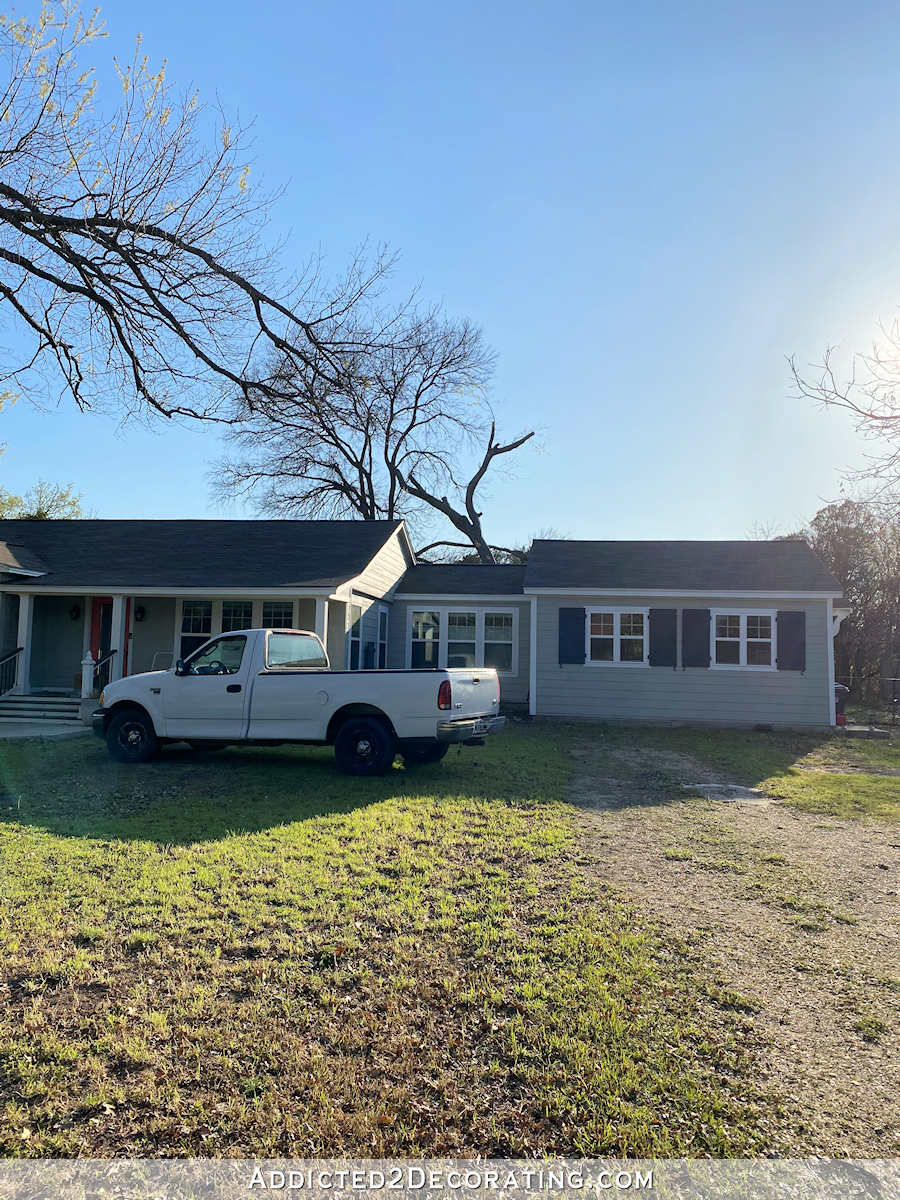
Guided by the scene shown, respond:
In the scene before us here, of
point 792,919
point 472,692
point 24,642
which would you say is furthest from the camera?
point 24,642

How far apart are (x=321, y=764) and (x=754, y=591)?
35.1 feet

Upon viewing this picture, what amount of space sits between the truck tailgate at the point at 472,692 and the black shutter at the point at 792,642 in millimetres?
8951

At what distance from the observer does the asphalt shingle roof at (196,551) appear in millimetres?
15828

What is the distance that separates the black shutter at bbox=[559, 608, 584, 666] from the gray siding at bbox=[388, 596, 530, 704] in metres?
1.55

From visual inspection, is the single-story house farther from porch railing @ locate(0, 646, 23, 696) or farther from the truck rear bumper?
the truck rear bumper

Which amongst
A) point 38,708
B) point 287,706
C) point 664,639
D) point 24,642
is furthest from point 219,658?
point 664,639

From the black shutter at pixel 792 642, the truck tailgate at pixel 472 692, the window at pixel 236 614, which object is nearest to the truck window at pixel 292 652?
the truck tailgate at pixel 472 692

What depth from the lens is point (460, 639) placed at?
18.7m

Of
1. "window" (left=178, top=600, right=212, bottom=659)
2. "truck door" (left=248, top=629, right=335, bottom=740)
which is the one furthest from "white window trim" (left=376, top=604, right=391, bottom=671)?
"truck door" (left=248, top=629, right=335, bottom=740)

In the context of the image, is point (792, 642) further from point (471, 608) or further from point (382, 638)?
point (382, 638)

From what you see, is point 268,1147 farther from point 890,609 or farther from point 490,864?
point 890,609

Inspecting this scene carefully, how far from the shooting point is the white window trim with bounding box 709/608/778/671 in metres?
16.3

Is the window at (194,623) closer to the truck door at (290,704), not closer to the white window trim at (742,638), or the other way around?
the truck door at (290,704)

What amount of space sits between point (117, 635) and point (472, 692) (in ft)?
31.7
